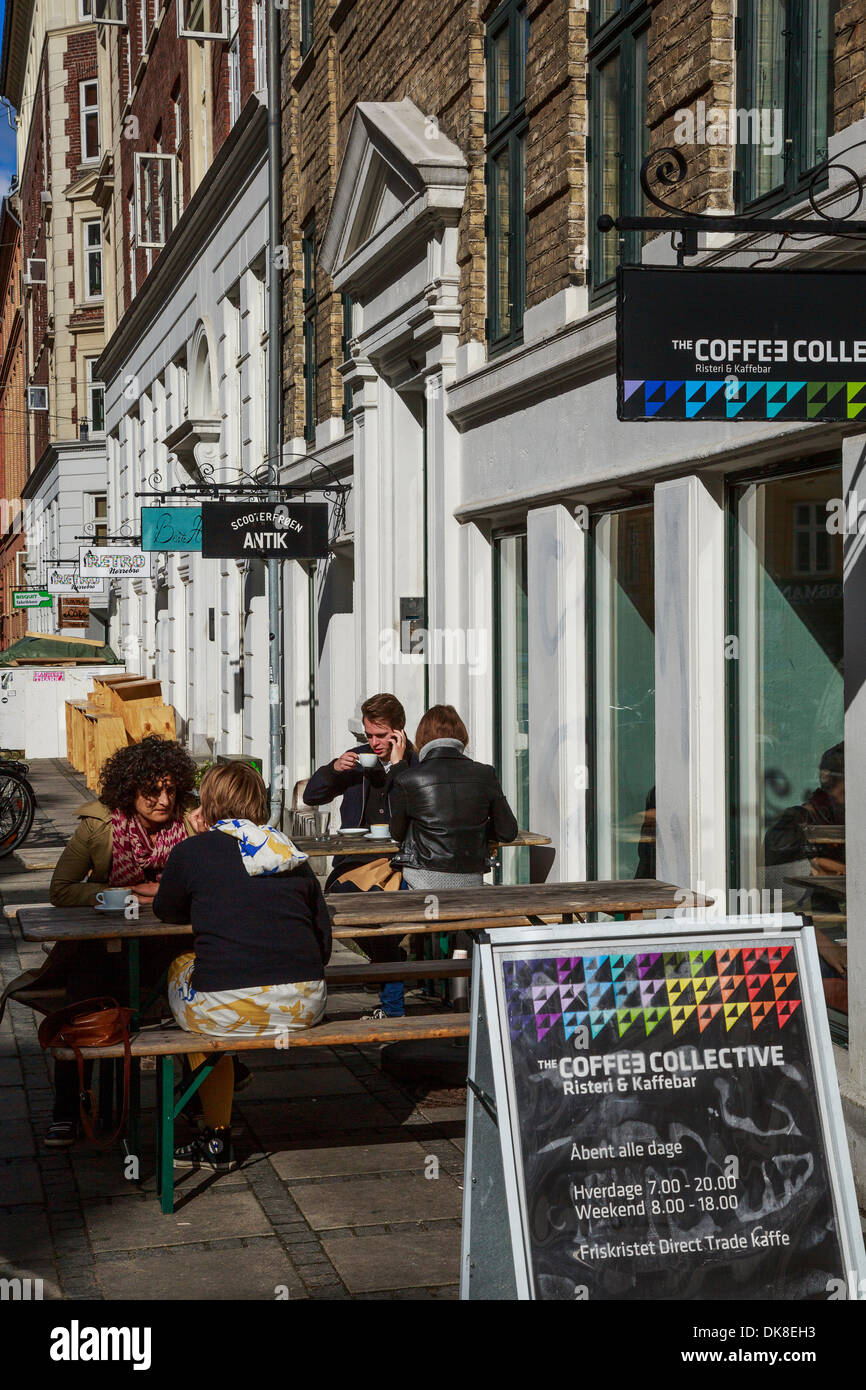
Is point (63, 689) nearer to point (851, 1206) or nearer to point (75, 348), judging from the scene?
point (75, 348)

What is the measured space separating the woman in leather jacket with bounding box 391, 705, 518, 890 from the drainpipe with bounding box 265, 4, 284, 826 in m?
9.31

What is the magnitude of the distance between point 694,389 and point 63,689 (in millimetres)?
27339

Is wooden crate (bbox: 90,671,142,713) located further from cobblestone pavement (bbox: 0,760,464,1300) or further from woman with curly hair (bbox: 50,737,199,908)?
woman with curly hair (bbox: 50,737,199,908)

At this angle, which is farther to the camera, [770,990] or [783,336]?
[783,336]

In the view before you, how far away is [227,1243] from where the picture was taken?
5660 mm

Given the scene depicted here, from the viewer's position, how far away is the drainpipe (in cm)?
1769

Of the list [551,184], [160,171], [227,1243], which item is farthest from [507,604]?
[160,171]

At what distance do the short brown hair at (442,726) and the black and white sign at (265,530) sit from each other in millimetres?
5894

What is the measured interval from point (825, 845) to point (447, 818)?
7.66ft

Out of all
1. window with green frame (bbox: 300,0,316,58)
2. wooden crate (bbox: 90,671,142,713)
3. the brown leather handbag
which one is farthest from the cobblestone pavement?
wooden crate (bbox: 90,671,142,713)

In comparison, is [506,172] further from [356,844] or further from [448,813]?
[448,813]

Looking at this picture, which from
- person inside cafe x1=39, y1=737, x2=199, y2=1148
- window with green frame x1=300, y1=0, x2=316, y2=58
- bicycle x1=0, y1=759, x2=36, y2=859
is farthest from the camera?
bicycle x1=0, y1=759, x2=36, y2=859

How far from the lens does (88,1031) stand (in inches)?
242

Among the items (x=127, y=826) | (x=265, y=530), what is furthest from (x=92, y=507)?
(x=127, y=826)
